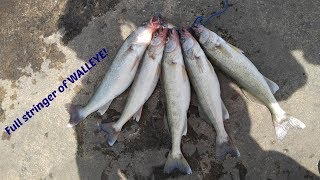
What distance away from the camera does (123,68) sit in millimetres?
4477

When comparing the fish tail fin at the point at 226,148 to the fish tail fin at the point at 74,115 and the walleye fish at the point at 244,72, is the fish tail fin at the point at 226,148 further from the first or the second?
the fish tail fin at the point at 74,115

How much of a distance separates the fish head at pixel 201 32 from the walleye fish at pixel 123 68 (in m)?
0.42

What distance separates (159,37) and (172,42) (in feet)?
0.52

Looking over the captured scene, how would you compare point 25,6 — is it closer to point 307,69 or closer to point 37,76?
point 37,76

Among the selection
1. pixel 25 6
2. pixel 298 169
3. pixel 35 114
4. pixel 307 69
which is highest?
pixel 25 6

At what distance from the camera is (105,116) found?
192 inches

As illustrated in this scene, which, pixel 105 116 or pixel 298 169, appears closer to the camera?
pixel 298 169

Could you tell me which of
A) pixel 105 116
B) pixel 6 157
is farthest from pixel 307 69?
pixel 6 157

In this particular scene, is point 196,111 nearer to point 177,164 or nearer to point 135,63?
point 177,164

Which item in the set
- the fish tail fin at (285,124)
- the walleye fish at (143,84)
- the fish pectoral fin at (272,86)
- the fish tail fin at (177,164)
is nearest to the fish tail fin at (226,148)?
the fish tail fin at (177,164)

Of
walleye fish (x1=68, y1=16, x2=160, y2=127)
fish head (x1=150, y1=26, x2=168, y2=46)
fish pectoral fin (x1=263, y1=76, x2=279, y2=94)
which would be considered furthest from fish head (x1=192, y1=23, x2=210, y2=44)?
fish pectoral fin (x1=263, y1=76, x2=279, y2=94)

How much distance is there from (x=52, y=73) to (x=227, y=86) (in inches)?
Answer: 83.1

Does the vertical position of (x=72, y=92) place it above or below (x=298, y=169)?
above

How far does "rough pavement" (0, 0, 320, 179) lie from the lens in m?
4.59
